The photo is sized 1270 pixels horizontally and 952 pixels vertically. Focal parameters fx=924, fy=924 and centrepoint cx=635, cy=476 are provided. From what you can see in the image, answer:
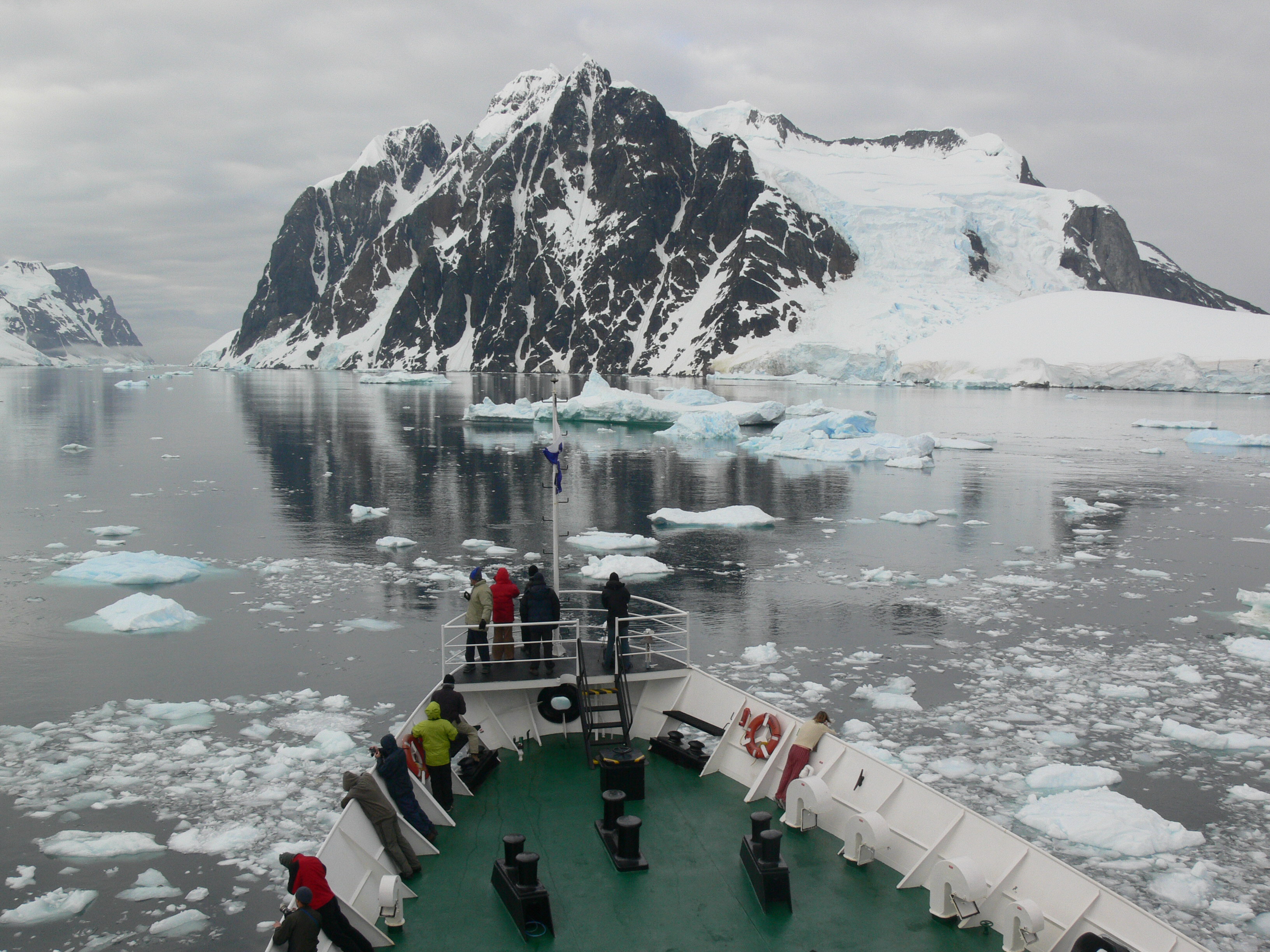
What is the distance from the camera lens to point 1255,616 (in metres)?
23.3

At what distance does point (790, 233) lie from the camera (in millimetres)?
195125

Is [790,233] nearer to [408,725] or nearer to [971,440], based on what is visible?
[971,440]

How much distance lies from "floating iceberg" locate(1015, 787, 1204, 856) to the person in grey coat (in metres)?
8.52

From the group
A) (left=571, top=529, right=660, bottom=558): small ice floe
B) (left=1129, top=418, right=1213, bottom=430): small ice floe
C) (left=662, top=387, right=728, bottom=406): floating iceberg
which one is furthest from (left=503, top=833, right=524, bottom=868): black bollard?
(left=1129, top=418, right=1213, bottom=430): small ice floe

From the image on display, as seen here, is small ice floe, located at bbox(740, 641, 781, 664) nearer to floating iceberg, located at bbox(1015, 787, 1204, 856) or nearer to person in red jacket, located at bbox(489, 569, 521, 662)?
person in red jacket, located at bbox(489, 569, 521, 662)

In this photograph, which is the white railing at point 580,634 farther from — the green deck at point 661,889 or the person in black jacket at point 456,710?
the green deck at point 661,889

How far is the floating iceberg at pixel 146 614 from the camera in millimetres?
22172

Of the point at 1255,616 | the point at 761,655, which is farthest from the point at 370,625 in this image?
the point at 1255,616

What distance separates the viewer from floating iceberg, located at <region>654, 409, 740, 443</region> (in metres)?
67.7

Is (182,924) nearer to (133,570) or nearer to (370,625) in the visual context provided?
(370,625)

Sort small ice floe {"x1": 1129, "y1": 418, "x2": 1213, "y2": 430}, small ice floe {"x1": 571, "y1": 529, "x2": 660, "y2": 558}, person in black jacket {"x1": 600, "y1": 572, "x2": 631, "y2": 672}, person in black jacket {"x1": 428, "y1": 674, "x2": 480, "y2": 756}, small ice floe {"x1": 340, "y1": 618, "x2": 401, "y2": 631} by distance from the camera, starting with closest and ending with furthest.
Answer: person in black jacket {"x1": 428, "y1": 674, "x2": 480, "y2": 756} < person in black jacket {"x1": 600, "y1": 572, "x2": 631, "y2": 672} < small ice floe {"x1": 340, "y1": 618, "x2": 401, "y2": 631} < small ice floe {"x1": 571, "y1": 529, "x2": 660, "y2": 558} < small ice floe {"x1": 1129, "y1": 418, "x2": 1213, "y2": 430}

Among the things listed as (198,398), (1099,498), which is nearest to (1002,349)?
(1099,498)

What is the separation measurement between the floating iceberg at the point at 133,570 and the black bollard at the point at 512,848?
20.0 metres

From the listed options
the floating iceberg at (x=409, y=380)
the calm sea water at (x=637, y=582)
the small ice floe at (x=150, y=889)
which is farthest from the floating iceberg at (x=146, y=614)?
the floating iceberg at (x=409, y=380)
